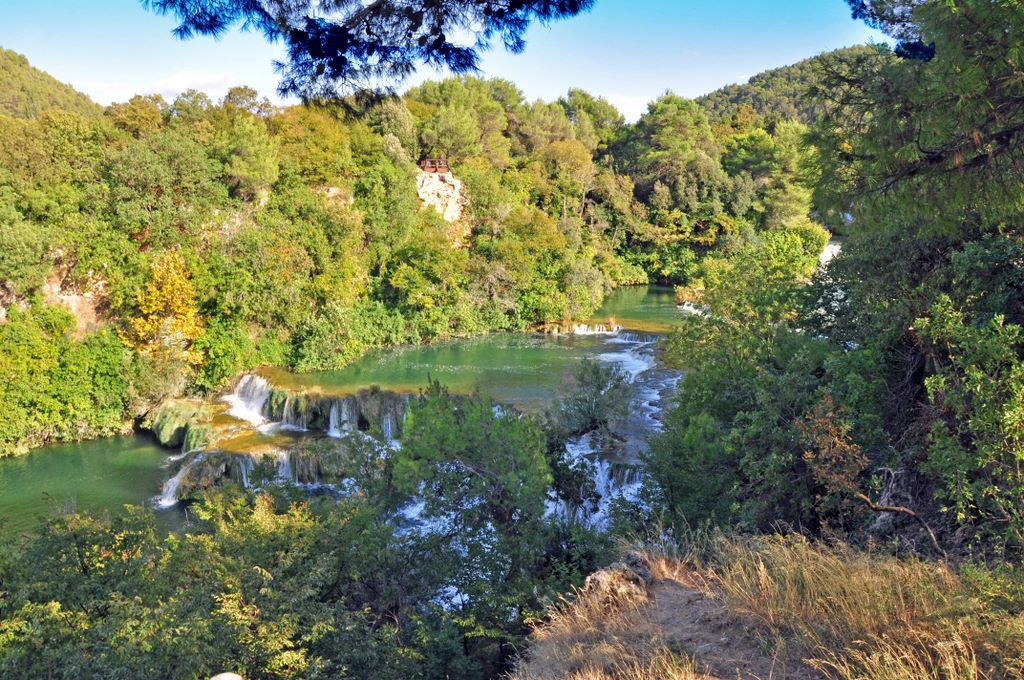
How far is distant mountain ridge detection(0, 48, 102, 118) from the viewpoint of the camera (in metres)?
30.5

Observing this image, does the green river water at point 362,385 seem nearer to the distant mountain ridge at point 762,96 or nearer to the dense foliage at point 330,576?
the dense foliage at point 330,576

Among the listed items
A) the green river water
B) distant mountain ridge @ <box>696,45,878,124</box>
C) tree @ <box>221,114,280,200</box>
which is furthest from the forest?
distant mountain ridge @ <box>696,45,878,124</box>

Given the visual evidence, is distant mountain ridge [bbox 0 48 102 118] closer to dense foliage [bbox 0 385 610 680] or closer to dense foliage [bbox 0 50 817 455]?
dense foliage [bbox 0 50 817 455]

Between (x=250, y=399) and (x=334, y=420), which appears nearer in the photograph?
(x=334, y=420)

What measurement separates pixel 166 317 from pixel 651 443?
13792 millimetres

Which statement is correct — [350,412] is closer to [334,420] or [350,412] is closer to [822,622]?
[334,420]

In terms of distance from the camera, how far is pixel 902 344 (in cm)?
725

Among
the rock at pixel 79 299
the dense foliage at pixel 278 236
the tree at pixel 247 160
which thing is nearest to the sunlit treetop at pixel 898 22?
the dense foliage at pixel 278 236

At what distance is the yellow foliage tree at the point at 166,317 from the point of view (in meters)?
16.0

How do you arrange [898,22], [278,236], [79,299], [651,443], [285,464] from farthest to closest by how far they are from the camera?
[278,236] < [79,299] < [285,464] < [651,443] < [898,22]

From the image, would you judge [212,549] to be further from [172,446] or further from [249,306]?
[249,306]

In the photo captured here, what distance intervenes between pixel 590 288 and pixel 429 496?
1839 centimetres

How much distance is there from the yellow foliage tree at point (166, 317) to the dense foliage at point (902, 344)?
1324 centimetres

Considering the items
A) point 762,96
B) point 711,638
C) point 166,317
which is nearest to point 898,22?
point 711,638
